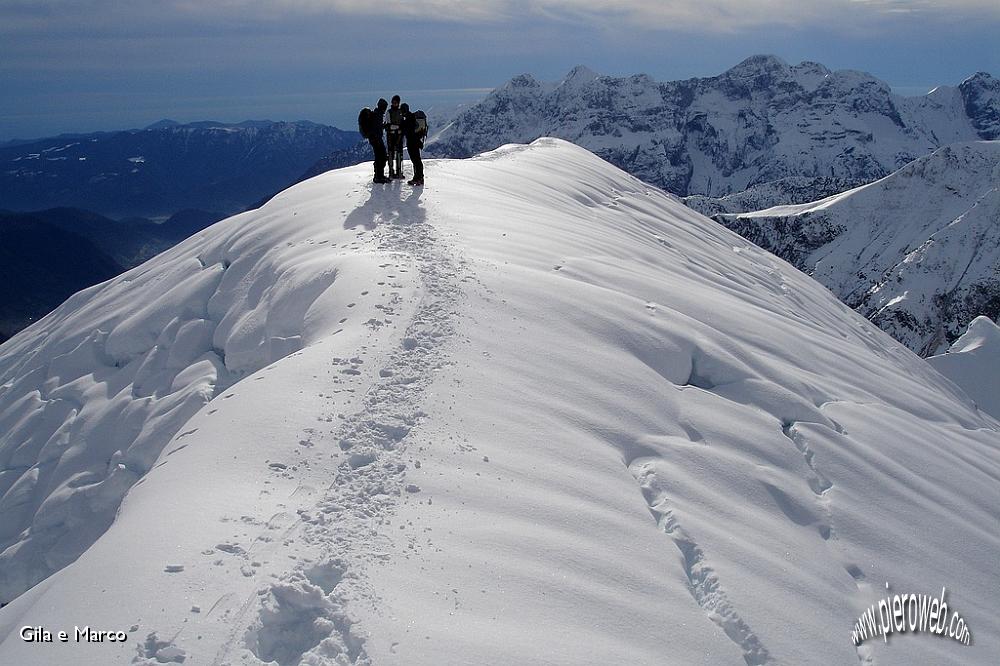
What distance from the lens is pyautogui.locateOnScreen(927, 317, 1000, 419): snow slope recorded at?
35.2m

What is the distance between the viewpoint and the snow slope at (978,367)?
35219 mm

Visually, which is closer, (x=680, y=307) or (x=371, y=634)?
(x=371, y=634)

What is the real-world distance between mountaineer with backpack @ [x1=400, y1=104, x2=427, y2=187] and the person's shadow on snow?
0.43 m

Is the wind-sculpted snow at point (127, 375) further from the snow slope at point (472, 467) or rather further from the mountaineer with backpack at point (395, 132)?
the mountaineer with backpack at point (395, 132)

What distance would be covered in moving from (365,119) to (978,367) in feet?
117

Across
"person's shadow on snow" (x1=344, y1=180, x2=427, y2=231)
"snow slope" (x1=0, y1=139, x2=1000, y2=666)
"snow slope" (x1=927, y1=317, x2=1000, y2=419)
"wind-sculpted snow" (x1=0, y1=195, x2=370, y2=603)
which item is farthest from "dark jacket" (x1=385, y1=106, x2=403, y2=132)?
"snow slope" (x1=927, y1=317, x2=1000, y2=419)

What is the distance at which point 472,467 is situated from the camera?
23.9 ft

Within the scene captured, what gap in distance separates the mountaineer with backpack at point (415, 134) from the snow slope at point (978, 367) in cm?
3176

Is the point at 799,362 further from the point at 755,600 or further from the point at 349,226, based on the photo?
the point at 349,226

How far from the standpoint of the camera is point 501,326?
34.2ft

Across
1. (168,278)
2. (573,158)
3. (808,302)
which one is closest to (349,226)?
(168,278)

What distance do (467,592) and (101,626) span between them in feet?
9.42

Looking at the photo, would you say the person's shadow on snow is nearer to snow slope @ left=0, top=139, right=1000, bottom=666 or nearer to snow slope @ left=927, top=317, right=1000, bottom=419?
snow slope @ left=0, top=139, right=1000, bottom=666

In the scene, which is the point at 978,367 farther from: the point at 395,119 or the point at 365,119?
the point at 365,119
